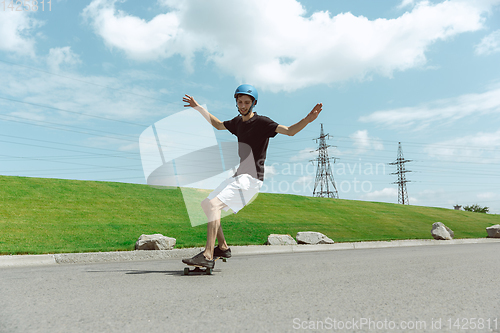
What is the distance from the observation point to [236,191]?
4848 millimetres

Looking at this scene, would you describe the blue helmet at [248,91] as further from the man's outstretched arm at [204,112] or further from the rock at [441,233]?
the rock at [441,233]

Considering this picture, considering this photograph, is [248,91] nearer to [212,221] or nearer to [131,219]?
[212,221]

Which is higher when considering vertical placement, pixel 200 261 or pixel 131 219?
pixel 131 219

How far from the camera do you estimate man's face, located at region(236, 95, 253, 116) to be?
5.07 metres

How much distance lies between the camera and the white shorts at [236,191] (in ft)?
15.8

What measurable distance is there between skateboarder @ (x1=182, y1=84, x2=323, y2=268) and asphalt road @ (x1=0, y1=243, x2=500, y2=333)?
64cm

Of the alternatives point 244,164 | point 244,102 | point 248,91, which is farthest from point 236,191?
point 248,91

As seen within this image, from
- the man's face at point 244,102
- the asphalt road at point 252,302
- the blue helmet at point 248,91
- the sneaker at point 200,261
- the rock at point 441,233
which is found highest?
the blue helmet at point 248,91

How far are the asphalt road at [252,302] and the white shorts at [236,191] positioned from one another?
3.10 ft

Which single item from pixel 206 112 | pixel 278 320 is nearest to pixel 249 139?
pixel 206 112

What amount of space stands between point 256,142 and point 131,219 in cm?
992

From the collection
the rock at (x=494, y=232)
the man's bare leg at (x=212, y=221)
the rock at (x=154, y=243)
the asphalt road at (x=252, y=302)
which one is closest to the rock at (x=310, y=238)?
the rock at (x=154, y=243)

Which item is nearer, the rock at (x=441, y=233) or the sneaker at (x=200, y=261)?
the sneaker at (x=200, y=261)

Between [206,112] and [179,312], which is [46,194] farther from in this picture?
[179,312]
